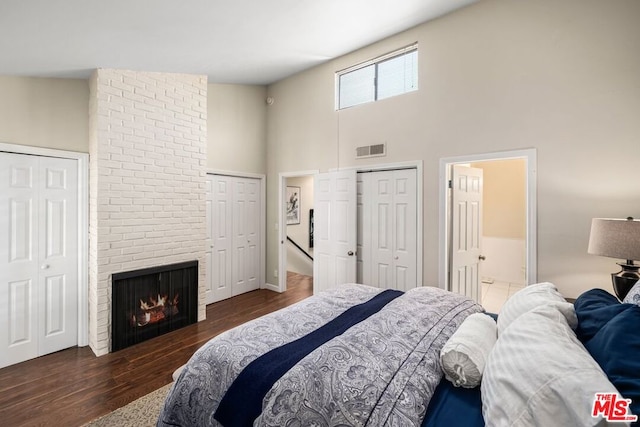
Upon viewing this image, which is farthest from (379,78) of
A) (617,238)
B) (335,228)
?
(617,238)

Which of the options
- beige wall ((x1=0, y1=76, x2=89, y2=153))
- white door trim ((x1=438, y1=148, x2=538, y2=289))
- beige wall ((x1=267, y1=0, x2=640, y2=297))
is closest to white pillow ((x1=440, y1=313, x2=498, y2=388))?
white door trim ((x1=438, y1=148, x2=538, y2=289))

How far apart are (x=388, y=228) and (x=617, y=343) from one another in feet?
9.29

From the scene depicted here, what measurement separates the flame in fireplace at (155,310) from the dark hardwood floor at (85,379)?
22 centimetres

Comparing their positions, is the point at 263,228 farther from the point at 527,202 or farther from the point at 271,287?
the point at 527,202

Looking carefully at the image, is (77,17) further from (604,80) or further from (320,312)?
(604,80)

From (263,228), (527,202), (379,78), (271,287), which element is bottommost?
(271,287)

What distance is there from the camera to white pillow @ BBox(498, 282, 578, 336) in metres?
1.30

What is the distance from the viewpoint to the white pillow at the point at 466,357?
1.18 meters

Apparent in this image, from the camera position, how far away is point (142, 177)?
3.21 metres

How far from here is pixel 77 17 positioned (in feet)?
6.30

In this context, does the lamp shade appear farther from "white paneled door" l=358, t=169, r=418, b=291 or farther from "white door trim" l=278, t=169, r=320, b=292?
"white door trim" l=278, t=169, r=320, b=292

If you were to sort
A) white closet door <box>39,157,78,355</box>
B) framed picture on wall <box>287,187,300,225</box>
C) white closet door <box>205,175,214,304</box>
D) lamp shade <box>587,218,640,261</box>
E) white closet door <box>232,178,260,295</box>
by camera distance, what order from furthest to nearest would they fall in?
framed picture on wall <box>287,187,300,225</box> < white closet door <box>232,178,260,295</box> < white closet door <box>205,175,214,304</box> < white closet door <box>39,157,78,355</box> < lamp shade <box>587,218,640,261</box>

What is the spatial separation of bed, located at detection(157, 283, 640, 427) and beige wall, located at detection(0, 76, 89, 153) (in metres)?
2.86

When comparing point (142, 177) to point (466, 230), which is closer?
point (142, 177)
